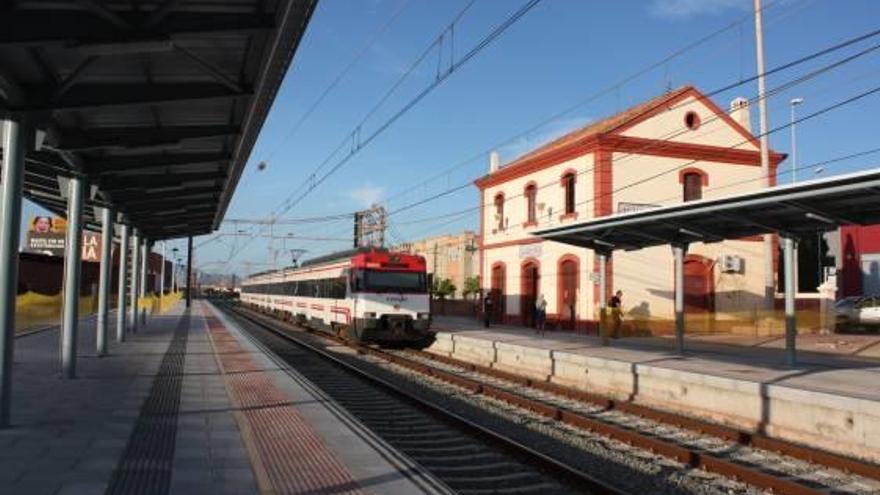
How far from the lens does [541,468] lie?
8.99m

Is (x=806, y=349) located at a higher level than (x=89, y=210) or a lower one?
lower

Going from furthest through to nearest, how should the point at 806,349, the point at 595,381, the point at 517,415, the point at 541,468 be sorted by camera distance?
the point at 806,349, the point at 595,381, the point at 517,415, the point at 541,468

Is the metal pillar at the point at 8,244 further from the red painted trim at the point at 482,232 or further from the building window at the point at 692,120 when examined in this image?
the red painted trim at the point at 482,232

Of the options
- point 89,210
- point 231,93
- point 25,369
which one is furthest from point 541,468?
point 89,210

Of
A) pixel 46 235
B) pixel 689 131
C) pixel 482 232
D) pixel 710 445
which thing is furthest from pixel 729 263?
pixel 46 235

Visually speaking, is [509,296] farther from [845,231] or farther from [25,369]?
[25,369]

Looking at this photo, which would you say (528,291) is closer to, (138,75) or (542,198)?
(542,198)

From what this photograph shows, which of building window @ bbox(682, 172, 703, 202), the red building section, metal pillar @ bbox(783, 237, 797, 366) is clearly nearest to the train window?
metal pillar @ bbox(783, 237, 797, 366)

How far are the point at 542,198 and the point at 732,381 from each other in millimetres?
21602

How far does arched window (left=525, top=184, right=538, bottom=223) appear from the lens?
116ft

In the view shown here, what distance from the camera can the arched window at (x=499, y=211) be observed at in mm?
38438

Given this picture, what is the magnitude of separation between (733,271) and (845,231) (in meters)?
16.1

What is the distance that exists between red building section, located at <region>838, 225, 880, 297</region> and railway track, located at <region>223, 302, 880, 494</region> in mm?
32902

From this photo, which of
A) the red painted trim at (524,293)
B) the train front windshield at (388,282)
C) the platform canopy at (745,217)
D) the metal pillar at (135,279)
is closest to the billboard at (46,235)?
the metal pillar at (135,279)
